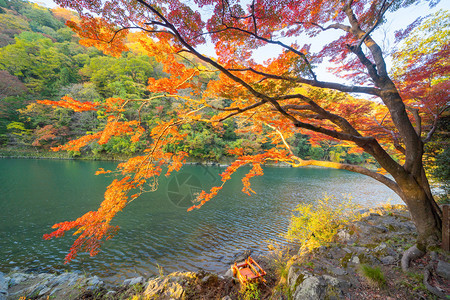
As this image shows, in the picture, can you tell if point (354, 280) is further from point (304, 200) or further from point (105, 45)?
point (304, 200)

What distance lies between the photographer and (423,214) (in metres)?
2.44

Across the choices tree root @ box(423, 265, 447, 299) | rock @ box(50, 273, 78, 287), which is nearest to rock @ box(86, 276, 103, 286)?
rock @ box(50, 273, 78, 287)

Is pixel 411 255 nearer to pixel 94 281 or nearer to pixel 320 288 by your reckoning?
pixel 320 288

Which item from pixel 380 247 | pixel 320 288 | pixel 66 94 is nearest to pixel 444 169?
pixel 380 247

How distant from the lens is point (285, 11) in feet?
8.80

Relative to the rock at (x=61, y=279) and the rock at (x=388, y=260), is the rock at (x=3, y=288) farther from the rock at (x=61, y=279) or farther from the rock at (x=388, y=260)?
the rock at (x=388, y=260)

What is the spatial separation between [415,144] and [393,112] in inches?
22.1

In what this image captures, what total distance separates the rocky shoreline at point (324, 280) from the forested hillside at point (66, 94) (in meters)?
14.4

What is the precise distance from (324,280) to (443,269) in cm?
134

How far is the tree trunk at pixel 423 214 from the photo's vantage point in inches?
94.6

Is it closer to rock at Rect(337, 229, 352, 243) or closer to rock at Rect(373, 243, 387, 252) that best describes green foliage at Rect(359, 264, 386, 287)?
rock at Rect(373, 243, 387, 252)

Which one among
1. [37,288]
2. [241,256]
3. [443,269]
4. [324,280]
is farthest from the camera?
[241,256]

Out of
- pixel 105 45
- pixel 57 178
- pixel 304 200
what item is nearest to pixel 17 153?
pixel 57 178

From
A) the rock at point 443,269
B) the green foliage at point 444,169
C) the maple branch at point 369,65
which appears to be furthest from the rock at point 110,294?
the green foliage at point 444,169
